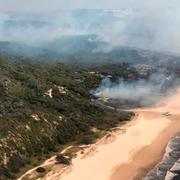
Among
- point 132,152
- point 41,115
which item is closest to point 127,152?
point 132,152

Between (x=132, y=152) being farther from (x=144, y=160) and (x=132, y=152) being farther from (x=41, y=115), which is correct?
(x=41, y=115)

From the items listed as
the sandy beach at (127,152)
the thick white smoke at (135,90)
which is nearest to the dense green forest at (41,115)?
the sandy beach at (127,152)

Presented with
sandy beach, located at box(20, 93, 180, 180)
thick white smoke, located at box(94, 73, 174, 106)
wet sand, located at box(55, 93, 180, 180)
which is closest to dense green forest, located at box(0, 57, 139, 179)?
sandy beach, located at box(20, 93, 180, 180)

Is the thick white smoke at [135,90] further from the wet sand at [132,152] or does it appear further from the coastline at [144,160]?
the coastline at [144,160]

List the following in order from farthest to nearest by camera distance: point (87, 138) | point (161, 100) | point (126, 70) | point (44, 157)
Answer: point (126, 70) → point (161, 100) → point (87, 138) → point (44, 157)

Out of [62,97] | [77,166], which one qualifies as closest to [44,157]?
[77,166]

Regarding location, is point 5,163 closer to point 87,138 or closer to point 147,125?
point 87,138
